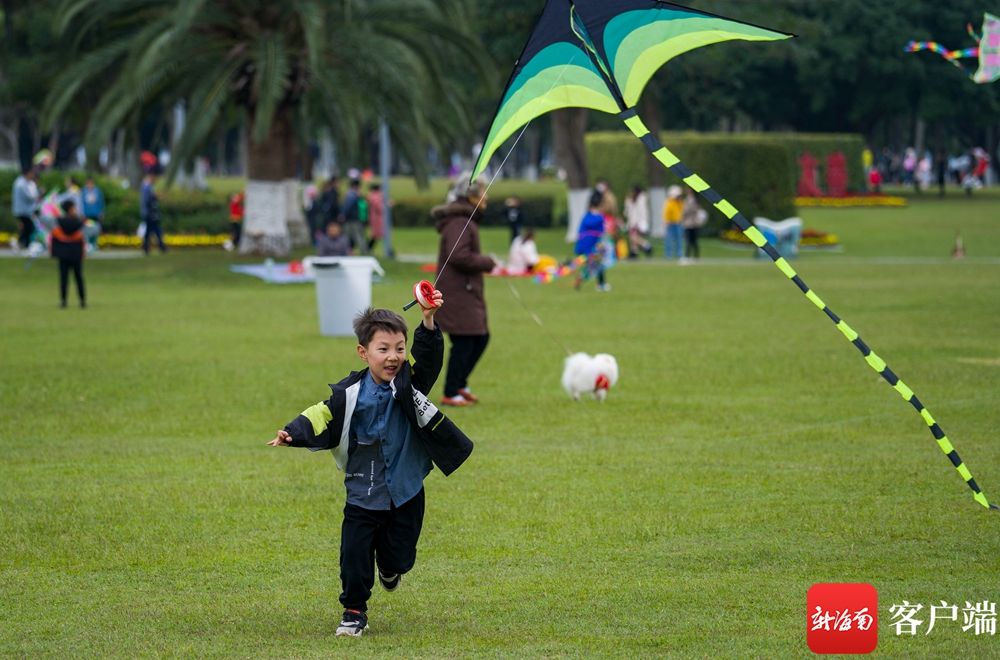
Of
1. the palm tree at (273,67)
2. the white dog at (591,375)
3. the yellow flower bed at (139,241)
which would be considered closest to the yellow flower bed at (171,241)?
A: the yellow flower bed at (139,241)

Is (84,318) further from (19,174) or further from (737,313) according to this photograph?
(19,174)

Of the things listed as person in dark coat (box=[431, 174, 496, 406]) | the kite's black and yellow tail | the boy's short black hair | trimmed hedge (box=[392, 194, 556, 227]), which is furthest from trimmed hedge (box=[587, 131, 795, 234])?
the boy's short black hair

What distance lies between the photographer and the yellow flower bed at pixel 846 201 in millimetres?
59906

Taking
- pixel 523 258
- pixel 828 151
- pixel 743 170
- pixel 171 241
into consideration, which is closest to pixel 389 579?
pixel 523 258

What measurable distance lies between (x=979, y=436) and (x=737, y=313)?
1126 centimetres

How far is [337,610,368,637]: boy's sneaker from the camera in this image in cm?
673

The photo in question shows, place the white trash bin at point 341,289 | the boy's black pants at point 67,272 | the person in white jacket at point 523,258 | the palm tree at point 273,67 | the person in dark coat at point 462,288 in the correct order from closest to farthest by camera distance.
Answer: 1. the person in dark coat at point 462,288
2. the white trash bin at point 341,289
3. the boy's black pants at point 67,272
4. the palm tree at point 273,67
5. the person in white jacket at point 523,258

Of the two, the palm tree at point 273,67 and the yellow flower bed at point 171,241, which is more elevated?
the palm tree at point 273,67

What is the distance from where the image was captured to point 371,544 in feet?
22.2

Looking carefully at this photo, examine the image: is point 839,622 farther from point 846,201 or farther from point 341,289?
point 846,201

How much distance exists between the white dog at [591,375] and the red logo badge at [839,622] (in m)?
7.75

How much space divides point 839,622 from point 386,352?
7.01ft

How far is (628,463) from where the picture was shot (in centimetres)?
1130

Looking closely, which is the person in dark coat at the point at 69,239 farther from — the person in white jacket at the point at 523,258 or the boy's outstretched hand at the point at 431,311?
the boy's outstretched hand at the point at 431,311
